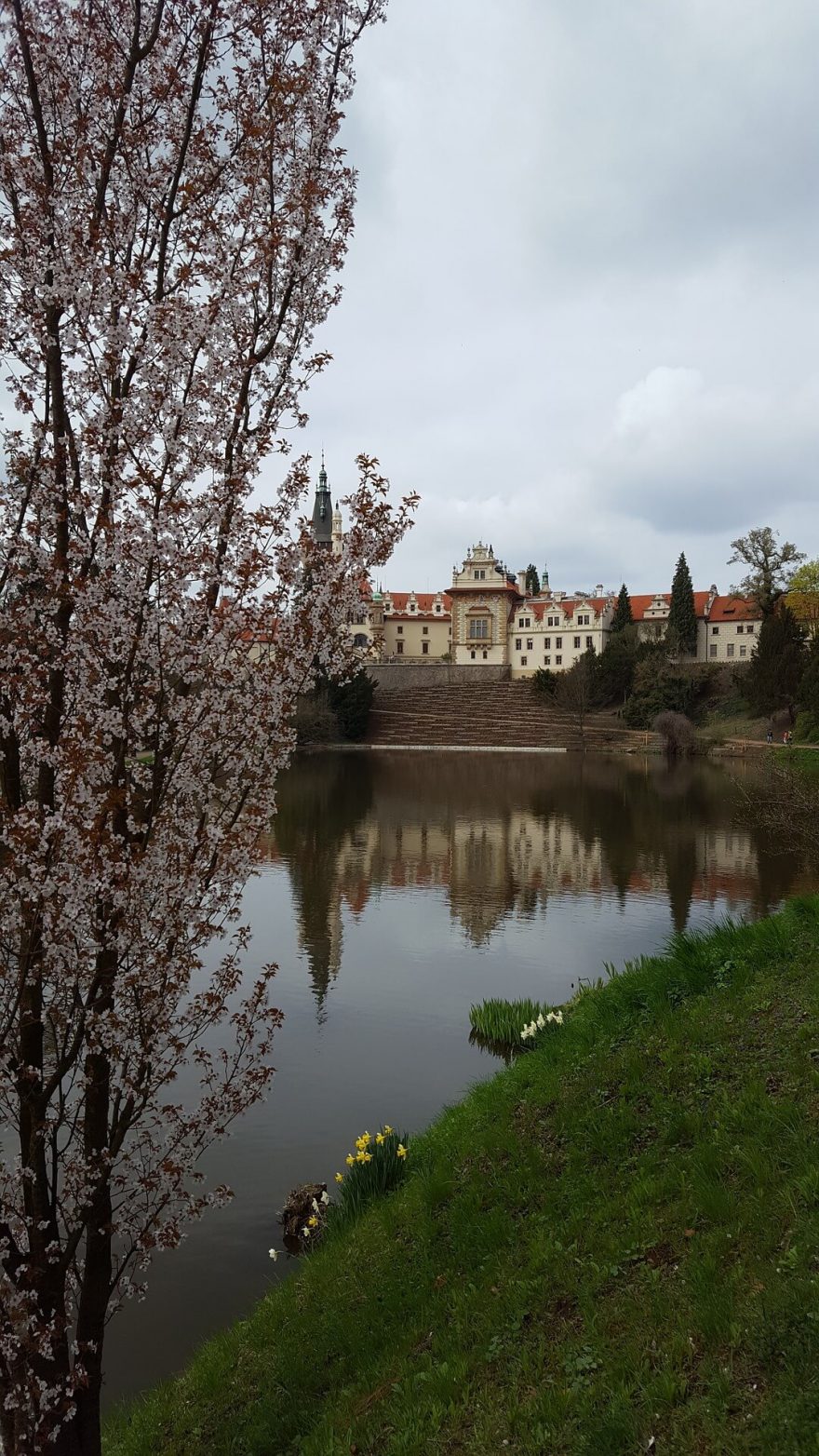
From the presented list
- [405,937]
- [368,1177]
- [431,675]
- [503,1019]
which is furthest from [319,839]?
[431,675]

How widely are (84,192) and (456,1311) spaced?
5.76 m

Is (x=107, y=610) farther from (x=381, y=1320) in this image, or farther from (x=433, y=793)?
(x=433, y=793)

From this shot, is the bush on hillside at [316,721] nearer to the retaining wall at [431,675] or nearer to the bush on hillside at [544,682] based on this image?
the retaining wall at [431,675]

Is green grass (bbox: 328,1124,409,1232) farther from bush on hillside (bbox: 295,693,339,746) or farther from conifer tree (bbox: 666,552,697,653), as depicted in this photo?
conifer tree (bbox: 666,552,697,653)

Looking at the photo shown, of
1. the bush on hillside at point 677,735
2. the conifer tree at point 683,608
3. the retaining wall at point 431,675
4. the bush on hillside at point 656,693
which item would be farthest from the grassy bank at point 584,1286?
the retaining wall at point 431,675

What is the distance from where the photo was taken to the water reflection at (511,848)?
57.6 ft

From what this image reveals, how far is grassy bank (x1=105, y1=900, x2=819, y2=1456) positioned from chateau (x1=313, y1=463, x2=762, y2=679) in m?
65.6

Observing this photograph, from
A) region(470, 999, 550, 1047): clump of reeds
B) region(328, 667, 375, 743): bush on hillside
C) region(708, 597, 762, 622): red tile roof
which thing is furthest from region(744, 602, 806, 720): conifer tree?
region(470, 999, 550, 1047): clump of reeds

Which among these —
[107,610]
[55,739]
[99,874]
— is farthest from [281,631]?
[99,874]

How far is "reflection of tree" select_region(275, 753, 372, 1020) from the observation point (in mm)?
14688

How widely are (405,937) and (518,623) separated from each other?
65.2 metres

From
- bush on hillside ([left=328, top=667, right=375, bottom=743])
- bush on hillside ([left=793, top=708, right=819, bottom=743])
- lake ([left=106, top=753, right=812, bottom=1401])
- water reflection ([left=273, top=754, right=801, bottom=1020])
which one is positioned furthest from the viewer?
bush on hillside ([left=328, top=667, right=375, bottom=743])

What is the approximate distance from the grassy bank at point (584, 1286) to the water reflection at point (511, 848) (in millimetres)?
5865

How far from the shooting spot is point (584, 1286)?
13.9ft
